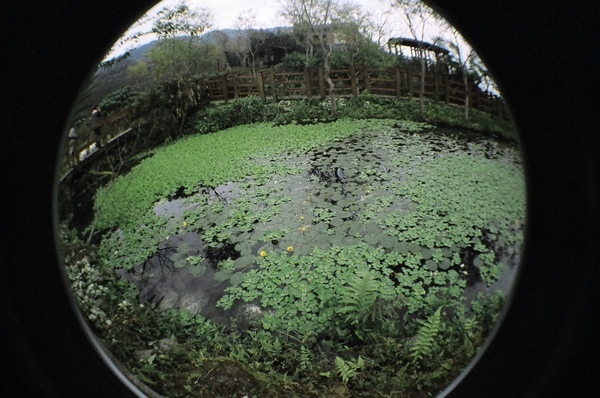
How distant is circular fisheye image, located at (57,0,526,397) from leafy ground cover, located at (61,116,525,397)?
0.01 m

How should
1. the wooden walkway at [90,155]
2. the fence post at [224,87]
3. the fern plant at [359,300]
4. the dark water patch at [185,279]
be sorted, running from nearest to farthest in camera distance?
the fern plant at [359,300], the wooden walkway at [90,155], the dark water patch at [185,279], the fence post at [224,87]

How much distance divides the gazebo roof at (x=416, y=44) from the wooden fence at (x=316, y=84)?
0.54 meters

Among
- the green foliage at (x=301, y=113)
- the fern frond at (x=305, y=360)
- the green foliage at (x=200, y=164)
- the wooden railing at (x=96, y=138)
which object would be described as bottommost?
the fern frond at (x=305, y=360)

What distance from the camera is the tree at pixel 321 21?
19.5ft

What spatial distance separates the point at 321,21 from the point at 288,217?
437cm

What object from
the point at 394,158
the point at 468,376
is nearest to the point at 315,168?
the point at 394,158

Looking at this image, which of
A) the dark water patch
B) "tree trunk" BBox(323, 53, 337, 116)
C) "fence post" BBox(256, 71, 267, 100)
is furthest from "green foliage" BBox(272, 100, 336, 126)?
the dark water patch

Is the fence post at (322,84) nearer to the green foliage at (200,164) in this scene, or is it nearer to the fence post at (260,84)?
the green foliage at (200,164)

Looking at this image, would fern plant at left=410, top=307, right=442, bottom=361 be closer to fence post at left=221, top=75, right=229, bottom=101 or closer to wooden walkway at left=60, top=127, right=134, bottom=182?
wooden walkway at left=60, top=127, right=134, bottom=182

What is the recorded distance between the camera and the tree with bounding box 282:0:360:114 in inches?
234

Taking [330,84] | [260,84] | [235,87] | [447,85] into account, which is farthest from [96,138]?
[330,84]

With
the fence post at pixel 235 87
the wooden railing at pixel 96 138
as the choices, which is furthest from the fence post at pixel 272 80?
the wooden railing at pixel 96 138

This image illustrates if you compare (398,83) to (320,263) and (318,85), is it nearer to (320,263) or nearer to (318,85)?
(318,85)

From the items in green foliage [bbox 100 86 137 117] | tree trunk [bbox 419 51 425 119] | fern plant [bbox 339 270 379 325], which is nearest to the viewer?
fern plant [bbox 339 270 379 325]
